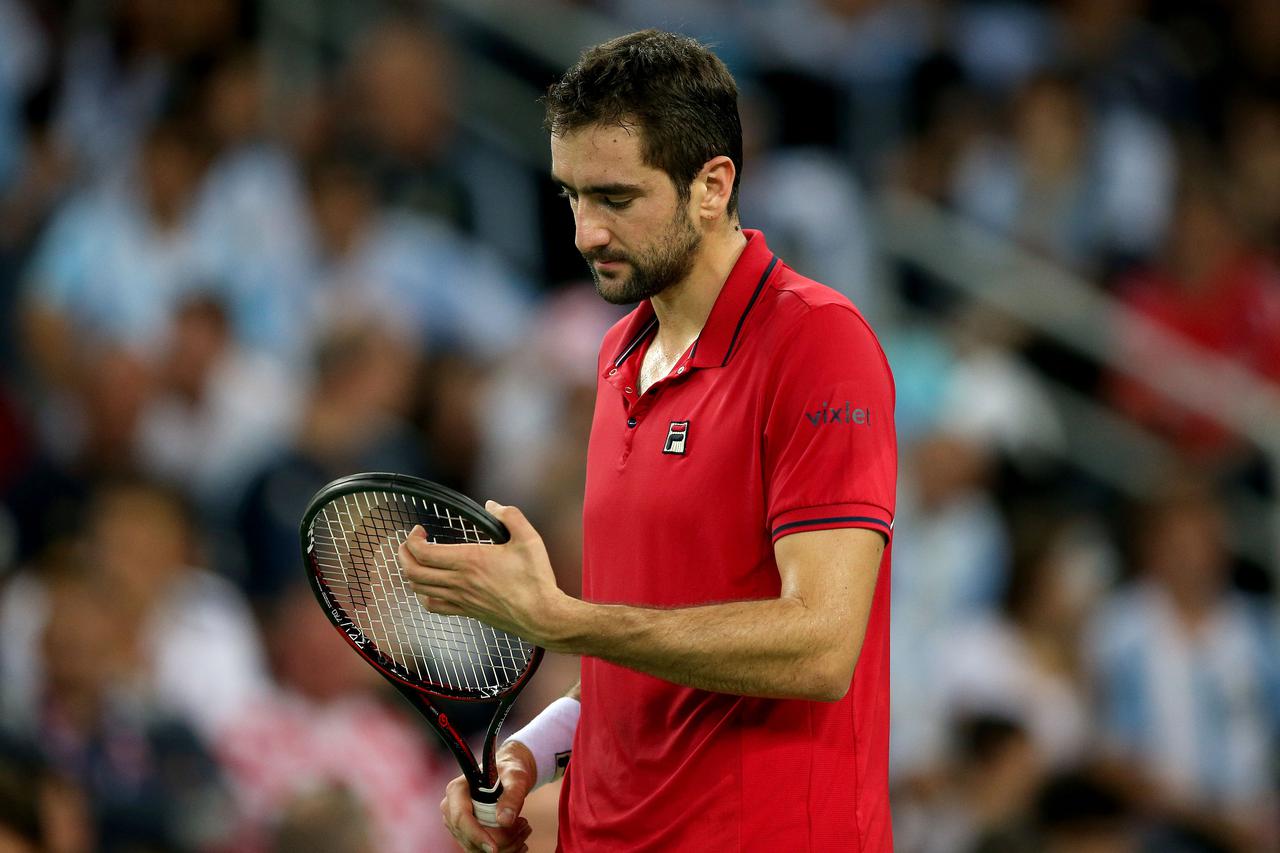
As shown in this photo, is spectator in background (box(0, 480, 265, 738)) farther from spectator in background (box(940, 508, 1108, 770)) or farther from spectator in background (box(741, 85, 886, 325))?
spectator in background (box(741, 85, 886, 325))

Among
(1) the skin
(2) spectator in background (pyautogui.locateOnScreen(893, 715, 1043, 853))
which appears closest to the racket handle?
(1) the skin

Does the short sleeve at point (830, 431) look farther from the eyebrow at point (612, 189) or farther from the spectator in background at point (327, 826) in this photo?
the spectator in background at point (327, 826)

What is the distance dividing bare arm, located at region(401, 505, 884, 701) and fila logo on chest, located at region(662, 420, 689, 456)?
0.28m

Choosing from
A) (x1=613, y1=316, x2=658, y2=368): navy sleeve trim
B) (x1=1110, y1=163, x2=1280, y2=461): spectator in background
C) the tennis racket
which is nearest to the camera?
the tennis racket

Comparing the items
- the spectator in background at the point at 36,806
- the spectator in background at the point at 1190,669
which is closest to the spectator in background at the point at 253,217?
the spectator in background at the point at 36,806

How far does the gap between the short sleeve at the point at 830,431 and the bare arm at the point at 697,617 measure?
0.04m

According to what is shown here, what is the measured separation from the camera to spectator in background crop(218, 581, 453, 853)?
18.1 feet

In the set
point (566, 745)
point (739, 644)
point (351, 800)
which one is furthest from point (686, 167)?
point (351, 800)

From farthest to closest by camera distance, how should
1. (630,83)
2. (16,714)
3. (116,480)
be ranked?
(116,480)
(16,714)
(630,83)

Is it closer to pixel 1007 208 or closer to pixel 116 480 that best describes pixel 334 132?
pixel 116 480

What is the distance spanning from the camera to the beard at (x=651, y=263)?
2764 mm

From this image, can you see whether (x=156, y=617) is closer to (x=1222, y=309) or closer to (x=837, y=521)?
(x=837, y=521)

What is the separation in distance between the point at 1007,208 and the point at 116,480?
13.7 ft

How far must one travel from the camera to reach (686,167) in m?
2.75
